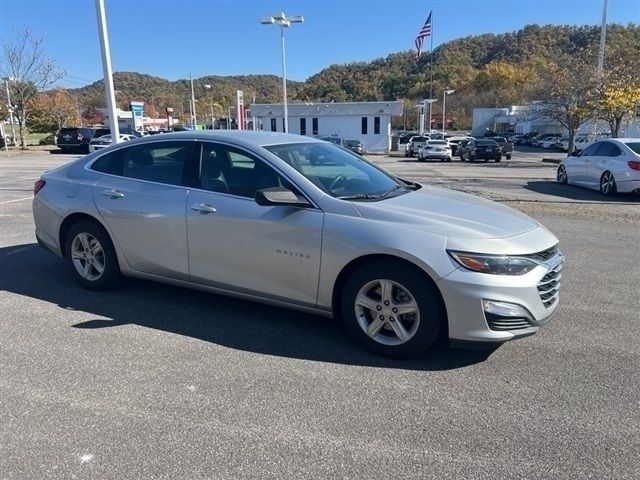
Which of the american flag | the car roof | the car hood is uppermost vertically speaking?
the american flag

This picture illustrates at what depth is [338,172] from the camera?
4430mm

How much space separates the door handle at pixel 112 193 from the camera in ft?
15.7

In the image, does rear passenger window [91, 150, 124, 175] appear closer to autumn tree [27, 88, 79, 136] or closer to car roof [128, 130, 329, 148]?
car roof [128, 130, 329, 148]

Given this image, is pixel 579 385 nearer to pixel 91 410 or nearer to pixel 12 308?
pixel 91 410

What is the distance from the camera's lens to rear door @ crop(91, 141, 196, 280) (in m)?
4.46

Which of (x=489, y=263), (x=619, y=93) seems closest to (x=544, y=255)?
(x=489, y=263)

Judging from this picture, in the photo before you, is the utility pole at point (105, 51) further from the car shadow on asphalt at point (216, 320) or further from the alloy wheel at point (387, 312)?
the alloy wheel at point (387, 312)

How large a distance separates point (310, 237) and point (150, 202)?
5.50 feet

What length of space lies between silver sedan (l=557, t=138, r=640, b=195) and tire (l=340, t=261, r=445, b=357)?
436 inches

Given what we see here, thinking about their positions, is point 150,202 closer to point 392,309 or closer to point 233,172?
point 233,172

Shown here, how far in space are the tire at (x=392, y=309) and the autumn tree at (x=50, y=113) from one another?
53.2 meters

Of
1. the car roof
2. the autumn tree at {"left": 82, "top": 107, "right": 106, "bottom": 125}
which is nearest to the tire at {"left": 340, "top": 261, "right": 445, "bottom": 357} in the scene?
the car roof

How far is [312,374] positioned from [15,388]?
76.2 inches

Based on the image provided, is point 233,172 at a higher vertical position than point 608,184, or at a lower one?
higher
